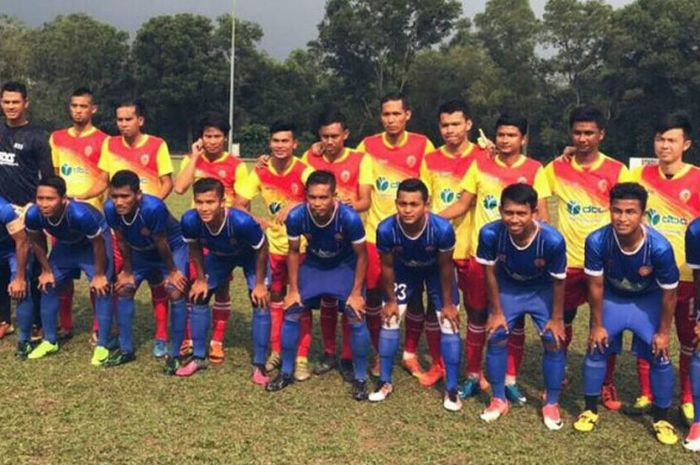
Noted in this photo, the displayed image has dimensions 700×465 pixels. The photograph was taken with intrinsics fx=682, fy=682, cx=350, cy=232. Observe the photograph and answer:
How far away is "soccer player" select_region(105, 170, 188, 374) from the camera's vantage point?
5.43 meters

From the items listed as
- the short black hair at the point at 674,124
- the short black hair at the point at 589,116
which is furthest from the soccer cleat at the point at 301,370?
the short black hair at the point at 674,124

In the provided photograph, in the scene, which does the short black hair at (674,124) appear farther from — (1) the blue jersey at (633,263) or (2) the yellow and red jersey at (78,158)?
(2) the yellow and red jersey at (78,158)

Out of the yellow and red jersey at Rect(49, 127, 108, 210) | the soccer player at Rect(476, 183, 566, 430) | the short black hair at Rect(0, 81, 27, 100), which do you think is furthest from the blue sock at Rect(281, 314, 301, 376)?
the short black hair at Rect(0, 81, 27, 100)

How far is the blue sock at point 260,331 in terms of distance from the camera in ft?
18.2

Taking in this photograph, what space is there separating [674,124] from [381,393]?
2.90 metres

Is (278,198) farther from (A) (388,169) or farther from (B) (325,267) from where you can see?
(A) (388,169)

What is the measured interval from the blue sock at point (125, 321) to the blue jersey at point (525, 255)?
3001 millimetres

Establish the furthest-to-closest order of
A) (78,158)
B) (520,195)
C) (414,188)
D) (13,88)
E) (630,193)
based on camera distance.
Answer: (78,158) → (13,88) → (414,188) → (520,195) → (630,193)

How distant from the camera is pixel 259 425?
4.66 meters

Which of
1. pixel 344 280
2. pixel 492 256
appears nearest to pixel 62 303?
pixel 344 280

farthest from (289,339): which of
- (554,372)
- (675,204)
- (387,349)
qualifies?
(675,204)

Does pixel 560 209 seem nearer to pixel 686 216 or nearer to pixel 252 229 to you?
pixel 686 216

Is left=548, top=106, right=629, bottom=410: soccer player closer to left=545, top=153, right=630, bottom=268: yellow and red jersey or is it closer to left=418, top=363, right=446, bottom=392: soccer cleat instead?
left=545, top=153, right=630, bottom=268: yellow and red jersey

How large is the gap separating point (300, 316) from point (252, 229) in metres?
0.79
